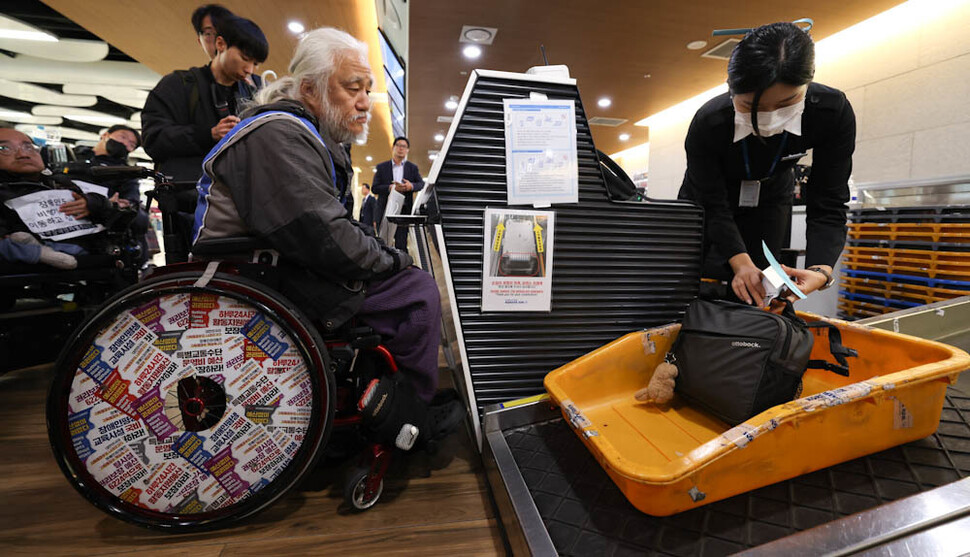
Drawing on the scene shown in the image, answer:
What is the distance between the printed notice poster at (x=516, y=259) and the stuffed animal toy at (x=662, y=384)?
0.43 m

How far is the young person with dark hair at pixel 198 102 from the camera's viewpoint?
1.63m

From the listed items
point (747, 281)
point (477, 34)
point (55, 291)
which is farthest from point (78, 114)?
point (747, 281)

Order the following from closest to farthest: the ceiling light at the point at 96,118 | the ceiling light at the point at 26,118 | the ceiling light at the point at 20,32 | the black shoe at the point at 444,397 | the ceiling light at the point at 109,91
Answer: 1. the black shoe at the point at 444,397
2. the ceiling light at the point at 20,32
3. the ceiling light at the point at 109,91
4. the ceiling light at the point at 26,118
5. the ceiling light at the point at 96,118

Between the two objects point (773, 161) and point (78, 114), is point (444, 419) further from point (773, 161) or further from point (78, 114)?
point (78, 114)

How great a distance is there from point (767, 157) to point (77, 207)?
3.30 meters

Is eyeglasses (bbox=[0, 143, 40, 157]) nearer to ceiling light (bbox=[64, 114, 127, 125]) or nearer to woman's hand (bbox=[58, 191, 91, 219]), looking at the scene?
woman's hand (bbox=[58, 191, 91, 219])

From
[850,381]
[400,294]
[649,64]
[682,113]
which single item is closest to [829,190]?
[850,381]

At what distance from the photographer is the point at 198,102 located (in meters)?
1.73

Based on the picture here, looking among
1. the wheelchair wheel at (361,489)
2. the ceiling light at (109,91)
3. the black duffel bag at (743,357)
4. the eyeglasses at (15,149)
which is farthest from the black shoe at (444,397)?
the ceiling light at (109,91)

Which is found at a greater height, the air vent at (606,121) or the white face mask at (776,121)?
the air vent at (606,121)

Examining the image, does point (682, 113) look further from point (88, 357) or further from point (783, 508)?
point (88, 357)

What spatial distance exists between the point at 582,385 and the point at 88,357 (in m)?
1.28

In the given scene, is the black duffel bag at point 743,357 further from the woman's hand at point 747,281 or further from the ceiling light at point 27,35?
the ceiling light at point 27,35

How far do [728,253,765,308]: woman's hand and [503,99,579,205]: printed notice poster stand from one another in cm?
59
